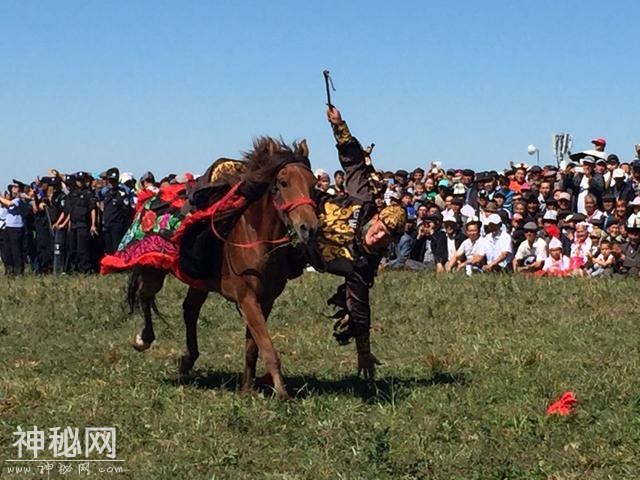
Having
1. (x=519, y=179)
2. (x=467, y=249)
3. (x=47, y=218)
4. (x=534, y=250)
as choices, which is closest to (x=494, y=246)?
(x=467, y=249)

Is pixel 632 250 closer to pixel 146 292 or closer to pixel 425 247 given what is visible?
pixel 425 247

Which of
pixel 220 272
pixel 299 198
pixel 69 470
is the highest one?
pixel 299 198

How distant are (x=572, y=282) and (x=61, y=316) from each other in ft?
21.1

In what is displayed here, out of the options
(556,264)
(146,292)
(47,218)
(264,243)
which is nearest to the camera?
(264,243)

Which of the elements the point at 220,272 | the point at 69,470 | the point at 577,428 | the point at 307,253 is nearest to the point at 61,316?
the point at 220,272

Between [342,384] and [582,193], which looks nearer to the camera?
[342,384]

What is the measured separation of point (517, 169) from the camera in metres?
→ 20.5

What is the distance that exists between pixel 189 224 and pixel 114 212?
39.3 ft

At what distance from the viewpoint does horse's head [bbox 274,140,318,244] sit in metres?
8.39

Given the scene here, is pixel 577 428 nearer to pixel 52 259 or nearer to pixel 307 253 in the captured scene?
pixel 307 253

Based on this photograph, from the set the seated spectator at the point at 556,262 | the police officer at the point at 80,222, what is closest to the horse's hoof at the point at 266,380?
the seated spectator at the point at 556,262

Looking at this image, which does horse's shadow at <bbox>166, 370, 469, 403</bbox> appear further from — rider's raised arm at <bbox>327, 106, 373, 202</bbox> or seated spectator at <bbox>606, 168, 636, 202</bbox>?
seated spectator at <bbox>606, 168, 636, 202</bbox>

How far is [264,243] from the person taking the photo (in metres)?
9.10

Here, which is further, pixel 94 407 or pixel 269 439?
pixel 94 407
